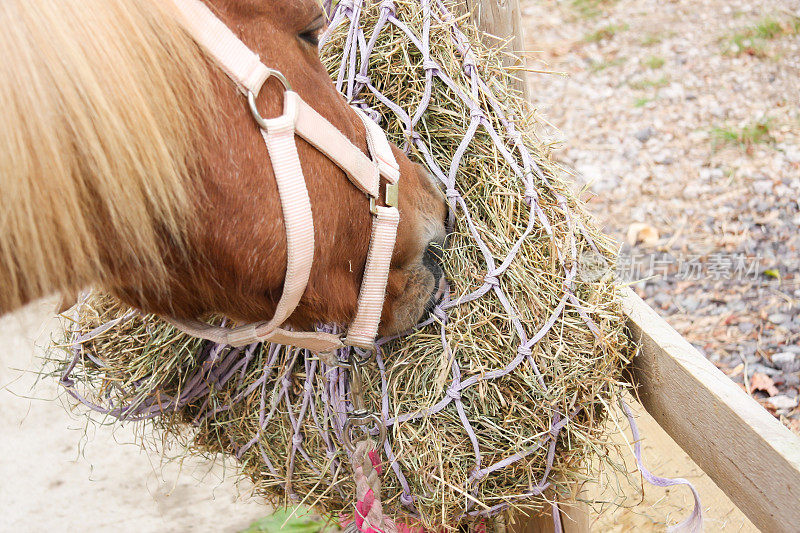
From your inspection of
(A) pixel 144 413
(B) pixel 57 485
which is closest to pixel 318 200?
(A) pixel 144 413

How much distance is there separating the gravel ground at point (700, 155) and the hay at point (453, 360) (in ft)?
0.78

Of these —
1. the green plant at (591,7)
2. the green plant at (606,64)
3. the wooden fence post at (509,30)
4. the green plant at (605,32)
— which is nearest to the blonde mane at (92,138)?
the wooden fence post at (509,30)

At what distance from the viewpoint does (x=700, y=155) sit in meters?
2.92

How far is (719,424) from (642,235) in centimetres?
163

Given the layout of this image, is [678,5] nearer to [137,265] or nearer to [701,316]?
[701,316]

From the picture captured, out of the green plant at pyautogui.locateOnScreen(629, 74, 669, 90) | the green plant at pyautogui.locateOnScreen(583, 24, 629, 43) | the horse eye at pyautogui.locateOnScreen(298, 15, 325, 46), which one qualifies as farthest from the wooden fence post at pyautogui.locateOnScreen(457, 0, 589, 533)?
the green plant at pyautogui.locateOnScreen(583, 24, 629, 43)

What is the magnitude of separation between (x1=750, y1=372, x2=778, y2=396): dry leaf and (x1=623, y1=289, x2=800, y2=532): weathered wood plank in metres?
0.78

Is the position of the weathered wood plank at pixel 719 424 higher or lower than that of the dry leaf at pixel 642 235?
higher

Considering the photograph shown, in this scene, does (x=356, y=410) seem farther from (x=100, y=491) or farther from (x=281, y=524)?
(x=100, y=491)

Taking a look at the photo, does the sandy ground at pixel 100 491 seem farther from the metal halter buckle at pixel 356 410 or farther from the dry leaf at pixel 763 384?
the dry leaf at pixel 763 384

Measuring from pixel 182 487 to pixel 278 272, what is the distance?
5.67 feet

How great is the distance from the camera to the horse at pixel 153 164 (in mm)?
667

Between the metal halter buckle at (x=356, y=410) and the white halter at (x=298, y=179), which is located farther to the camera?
the metal halter buckle at (x=356, y=410)

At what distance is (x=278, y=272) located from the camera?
2.95ft
